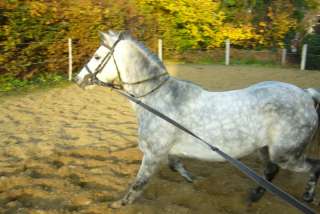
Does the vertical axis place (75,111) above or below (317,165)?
below

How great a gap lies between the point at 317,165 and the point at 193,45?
15274 millimetres

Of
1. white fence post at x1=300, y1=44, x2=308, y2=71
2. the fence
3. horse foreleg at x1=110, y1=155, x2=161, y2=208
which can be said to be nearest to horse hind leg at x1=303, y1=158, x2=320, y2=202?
horse foreleg at x1=110, y1=155, x2=161, y2=208

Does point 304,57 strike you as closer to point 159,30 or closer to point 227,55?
point 227,55

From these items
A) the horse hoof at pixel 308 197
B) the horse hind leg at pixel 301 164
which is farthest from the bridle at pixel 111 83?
the horse hoof at pixel 308 197

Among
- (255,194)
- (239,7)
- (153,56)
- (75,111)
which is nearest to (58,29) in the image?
(75,111)

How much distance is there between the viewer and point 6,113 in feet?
25.8

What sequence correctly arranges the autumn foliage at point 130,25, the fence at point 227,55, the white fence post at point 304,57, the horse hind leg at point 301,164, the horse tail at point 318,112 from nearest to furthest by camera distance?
the horse hind leg at point 301,164
the horse tail at point 318,112
the autumn foliage at point 130,25
the white fence post at point 304,57
the fence at point 227,55

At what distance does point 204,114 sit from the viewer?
12.3 ft

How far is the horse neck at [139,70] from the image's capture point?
3.89 metres

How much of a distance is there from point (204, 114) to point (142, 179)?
1003 millimetres

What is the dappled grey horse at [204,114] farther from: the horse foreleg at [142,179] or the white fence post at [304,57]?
the white fence post at [304,57]

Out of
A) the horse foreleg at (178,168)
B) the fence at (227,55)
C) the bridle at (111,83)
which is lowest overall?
the fence at (227,55)

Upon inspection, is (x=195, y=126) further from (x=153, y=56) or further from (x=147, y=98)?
(x=153, y=56)

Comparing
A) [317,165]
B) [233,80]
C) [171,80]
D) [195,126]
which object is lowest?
[233,80]
